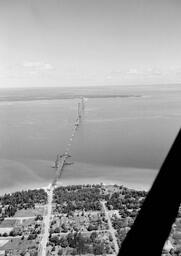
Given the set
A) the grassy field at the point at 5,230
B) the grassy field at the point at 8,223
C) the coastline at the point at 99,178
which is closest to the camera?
the grassy field at the point at 5,230

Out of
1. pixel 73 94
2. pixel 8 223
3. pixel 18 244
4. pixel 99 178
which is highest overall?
pixel 73 94

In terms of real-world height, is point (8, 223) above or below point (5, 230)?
above

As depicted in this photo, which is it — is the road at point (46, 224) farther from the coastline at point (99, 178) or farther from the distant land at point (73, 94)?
the distant land at point (73, 94)

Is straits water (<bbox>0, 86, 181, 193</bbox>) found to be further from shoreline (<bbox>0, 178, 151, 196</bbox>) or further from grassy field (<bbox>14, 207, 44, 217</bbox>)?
grassy field (<bbox>14, 207, 44, 217</bbox>)

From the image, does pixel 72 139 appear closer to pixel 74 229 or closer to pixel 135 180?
pixel 135 180

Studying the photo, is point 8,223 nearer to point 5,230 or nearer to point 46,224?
point 5,230

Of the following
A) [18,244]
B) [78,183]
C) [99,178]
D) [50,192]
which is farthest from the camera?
[99,178]

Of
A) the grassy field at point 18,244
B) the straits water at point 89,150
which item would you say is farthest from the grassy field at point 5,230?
the straits water at point 89,150

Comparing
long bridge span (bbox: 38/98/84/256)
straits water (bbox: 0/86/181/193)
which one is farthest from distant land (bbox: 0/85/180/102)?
long bridge span (bbox: 38/98/84/256)

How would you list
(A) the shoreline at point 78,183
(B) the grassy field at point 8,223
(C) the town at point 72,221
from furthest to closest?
(A) the shoreline at point 78,183, (B) the grassy field at point 8,223, (C) the town at point 72,221

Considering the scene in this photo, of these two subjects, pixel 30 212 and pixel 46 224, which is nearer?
pixel 46 224

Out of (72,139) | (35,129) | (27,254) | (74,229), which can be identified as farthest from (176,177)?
(35,129)

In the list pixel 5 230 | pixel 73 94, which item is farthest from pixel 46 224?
pixel 73 94
